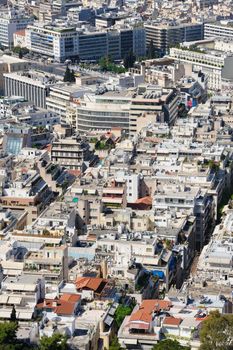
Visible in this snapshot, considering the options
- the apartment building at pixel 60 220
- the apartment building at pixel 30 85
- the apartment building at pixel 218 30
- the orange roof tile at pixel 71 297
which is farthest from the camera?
the apartment building at pixel 218 30

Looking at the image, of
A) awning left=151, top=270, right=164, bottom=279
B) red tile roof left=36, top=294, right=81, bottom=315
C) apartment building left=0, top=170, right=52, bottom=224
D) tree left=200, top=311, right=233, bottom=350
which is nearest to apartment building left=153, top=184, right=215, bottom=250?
apartment building left=0, top=170, right=52, bottom=224

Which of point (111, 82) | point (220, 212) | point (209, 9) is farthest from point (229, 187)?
point (209, 9)

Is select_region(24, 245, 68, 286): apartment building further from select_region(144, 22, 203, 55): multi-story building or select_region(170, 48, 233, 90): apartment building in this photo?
select_region(144, 22, 203, 55): multi-story building

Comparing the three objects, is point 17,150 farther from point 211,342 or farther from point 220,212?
point 211,342

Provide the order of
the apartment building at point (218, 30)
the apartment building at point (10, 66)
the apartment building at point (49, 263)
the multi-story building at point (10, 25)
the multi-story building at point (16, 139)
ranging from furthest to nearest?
1. the multi-story building at point (10, 25)
2. the apartment building at point (218, 30)
3. the apartment building at point (10, 66)
4. the multi-story building at point (16, 139)
5. the apartment building at point (49, 263)

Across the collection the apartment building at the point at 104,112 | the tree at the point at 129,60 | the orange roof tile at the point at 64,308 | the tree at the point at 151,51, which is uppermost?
the orange roof tile at the point at 64,308

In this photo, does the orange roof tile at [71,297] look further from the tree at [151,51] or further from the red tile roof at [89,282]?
the tree at [151,51]

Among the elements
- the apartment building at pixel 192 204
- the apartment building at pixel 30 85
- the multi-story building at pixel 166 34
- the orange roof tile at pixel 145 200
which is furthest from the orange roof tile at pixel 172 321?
the multi-story building at pixel 166 34
